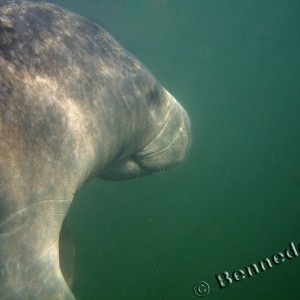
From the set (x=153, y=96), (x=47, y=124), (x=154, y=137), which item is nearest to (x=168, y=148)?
(x=154, y=137)

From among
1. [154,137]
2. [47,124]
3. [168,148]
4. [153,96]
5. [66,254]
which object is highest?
[47,124]

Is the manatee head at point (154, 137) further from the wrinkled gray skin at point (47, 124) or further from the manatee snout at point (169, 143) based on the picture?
the wrinkled gray skin at point (47, 124)

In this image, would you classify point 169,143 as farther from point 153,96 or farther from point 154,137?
point 153,96

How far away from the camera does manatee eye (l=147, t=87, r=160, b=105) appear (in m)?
4.14

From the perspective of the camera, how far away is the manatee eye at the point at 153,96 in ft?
13.6

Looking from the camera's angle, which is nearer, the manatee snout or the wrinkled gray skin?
the wrinkled gray skin

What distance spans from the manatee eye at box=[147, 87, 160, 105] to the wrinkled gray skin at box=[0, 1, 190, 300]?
0.48m

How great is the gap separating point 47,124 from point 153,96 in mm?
1964

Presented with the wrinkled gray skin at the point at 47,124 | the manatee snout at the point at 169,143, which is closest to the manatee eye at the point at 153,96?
the manatee snout at the point at 169,143

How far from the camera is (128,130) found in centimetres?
371

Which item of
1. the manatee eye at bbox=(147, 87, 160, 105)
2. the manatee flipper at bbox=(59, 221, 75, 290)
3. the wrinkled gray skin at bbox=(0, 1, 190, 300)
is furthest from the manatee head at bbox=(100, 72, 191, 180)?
the manatee flipper at bbox=(59, 221, 75, 290)

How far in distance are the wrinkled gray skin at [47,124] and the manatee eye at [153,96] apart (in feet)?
1.56

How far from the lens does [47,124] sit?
8.30 ft

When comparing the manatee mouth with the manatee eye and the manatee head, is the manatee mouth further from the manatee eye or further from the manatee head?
the manatee eye
